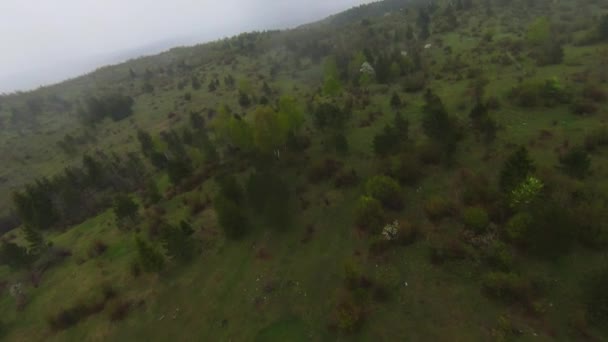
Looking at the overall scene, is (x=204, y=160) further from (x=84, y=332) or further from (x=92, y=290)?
(x=84, y=332)

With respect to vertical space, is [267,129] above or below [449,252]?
above

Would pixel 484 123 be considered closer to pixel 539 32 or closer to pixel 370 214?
pixel 370 214

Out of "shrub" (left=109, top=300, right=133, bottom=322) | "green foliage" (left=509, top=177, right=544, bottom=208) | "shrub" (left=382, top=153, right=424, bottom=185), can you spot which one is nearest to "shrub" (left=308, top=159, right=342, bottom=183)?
"shrub" (left=382, top=153, right=424, bottom=185)

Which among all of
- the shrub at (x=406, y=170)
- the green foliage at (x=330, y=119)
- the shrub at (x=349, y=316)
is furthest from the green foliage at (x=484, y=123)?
the shrub at (x=349, y=316)

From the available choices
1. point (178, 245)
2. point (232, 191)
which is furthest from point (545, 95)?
point (178, 245)

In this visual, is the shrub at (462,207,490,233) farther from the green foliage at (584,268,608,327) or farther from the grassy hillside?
the green foliage at (584,268,608,327)

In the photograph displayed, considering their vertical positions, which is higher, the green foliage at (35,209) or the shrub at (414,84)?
the shrub at (414,84)

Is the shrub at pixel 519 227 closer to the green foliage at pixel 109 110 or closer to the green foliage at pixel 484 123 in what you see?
the green foliage at pixel 484 123
